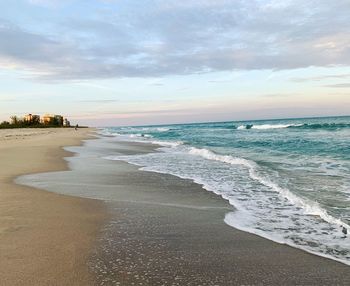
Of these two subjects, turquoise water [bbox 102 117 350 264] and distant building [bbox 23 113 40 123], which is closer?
turquoise water [bbox 102 117 350 264]

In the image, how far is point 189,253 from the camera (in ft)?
15.0

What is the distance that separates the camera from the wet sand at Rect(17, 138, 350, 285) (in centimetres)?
383

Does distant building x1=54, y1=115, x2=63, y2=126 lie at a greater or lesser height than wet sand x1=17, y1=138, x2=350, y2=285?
greater

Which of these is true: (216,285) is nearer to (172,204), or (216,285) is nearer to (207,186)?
(172,204)

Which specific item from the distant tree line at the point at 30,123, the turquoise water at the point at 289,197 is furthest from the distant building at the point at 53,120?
the turquoise water at the point at 289,197

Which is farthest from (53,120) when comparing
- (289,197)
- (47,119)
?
(289,197)

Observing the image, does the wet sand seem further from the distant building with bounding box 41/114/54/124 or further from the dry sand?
the distant building with bounding box 41/114/54/124

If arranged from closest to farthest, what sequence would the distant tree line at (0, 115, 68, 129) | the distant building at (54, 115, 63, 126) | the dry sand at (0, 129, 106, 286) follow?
the dry sand at (0, 129, 106, 286), the distant tree line at (0, 115, 68, 129), the distant building at (54, 115, 63, 126)

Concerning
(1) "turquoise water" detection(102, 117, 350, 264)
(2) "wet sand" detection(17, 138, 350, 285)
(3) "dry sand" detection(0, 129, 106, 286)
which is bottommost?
(1) "turquoise water" detection(102, 117, 350, 264)

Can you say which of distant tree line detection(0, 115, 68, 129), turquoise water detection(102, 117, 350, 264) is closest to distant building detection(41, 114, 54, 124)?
distant tree line detection(0, 115, 68, 129)

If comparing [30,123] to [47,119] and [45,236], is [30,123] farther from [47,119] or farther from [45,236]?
[45,236]

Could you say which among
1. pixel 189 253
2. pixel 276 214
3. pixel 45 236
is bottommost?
pixel 276 214

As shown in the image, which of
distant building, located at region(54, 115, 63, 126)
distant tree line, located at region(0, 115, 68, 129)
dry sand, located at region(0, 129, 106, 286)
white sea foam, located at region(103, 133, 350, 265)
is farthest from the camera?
distant building, located at region(54, 115, 63, 126)

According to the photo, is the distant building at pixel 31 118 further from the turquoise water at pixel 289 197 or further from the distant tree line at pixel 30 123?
the turquoise water at pixel 289 197
